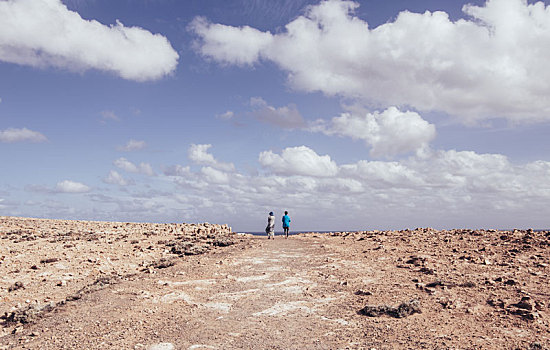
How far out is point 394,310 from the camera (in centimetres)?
1041

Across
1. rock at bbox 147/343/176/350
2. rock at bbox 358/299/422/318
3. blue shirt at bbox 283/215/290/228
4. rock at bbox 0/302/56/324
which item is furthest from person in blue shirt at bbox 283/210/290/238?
rock at bbox 147/343/176/350

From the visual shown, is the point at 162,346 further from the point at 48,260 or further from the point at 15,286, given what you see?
the point at 48,260

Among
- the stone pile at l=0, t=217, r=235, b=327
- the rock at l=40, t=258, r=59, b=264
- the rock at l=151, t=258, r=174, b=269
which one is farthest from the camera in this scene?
the rock at l=40, t=258, r=59, b=264

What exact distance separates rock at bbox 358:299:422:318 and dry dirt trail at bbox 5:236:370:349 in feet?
1.48

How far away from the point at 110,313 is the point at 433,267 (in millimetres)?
13035

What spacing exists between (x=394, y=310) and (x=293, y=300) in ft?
10.9

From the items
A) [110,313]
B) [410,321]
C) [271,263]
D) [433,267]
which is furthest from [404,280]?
[110,313]

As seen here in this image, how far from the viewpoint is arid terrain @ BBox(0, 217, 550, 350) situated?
895 cm

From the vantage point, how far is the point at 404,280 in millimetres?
13984

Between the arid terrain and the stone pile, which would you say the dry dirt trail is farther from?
the stone pile

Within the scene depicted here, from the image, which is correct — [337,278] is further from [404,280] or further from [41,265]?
[41,265]

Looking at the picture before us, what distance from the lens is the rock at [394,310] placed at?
10.2 metres

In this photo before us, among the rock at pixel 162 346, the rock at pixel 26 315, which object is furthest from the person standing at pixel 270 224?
the rock at pixel 162 346

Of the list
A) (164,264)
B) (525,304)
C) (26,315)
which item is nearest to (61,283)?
→ (164,264)
